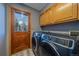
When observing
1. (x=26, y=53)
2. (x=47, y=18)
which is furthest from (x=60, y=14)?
(x=26, y=53)

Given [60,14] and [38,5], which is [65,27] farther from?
[38,5]

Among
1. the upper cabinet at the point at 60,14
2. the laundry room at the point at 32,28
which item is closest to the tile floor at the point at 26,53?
the laundry room at the point at 32,28

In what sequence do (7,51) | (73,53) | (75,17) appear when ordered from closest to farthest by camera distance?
1. (75,17)
2. (73,53)
3. (7,51)

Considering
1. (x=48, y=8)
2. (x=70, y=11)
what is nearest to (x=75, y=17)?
(x=70, y=11)

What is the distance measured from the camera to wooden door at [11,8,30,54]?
157cm

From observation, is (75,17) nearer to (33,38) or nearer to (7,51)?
(33,38)

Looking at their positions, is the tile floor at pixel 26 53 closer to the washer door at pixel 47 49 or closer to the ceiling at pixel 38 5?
the washer door at pixel 47 49

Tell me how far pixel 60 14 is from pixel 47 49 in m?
0.48

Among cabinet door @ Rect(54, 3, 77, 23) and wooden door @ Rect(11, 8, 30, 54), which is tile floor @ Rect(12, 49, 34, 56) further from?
cabinet door @ Rect(54, 3, 77, 23)

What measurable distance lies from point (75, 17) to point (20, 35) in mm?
730

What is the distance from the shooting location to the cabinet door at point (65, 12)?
135cm

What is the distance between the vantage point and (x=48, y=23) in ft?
5.25

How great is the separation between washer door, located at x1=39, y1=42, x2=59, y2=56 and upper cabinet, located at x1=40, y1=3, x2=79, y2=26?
281 millimetres

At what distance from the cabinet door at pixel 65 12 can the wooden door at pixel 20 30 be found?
38cm
